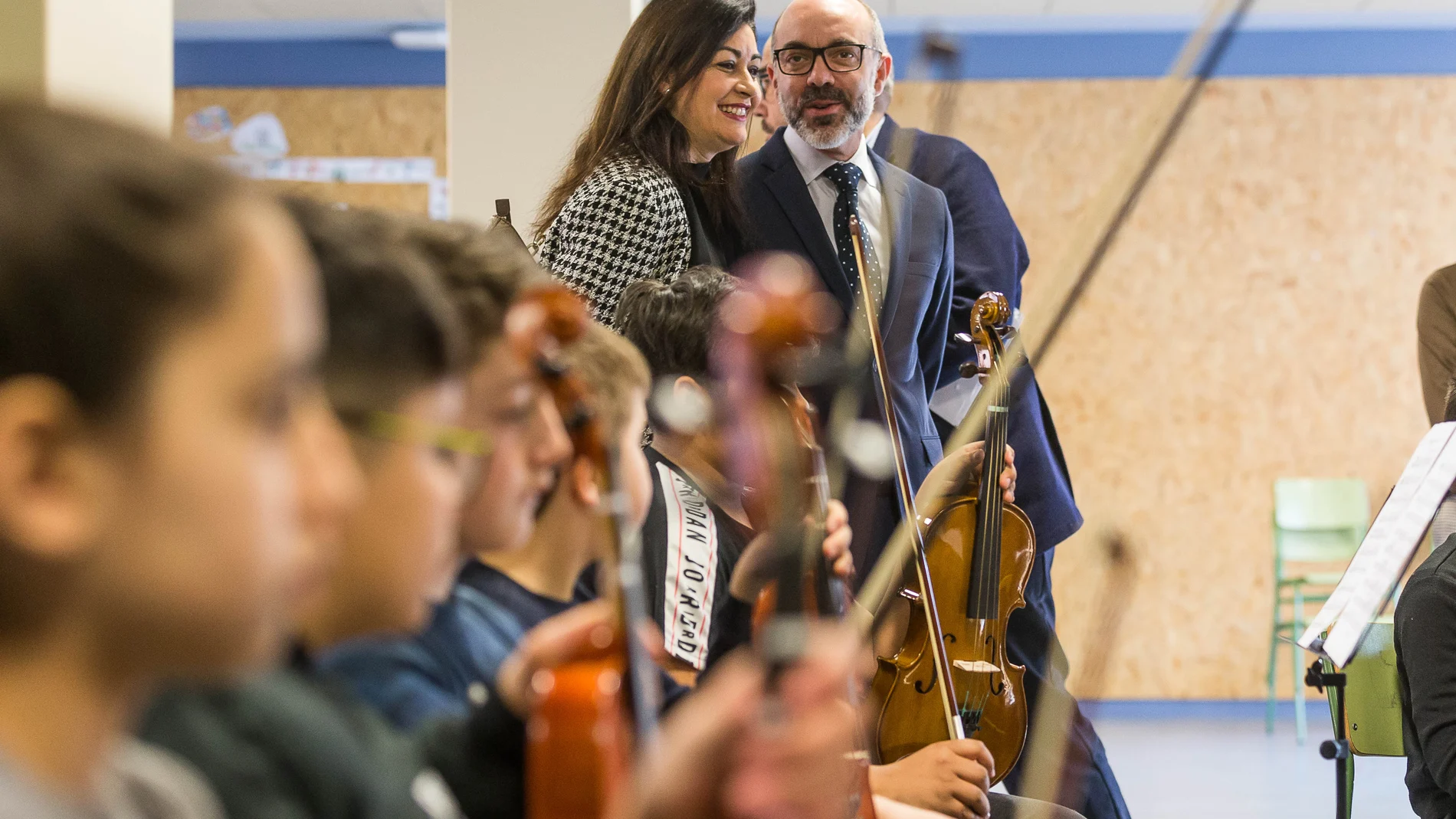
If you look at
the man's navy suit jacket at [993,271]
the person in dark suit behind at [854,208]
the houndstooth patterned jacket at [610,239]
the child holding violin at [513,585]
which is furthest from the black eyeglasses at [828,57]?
the child holding violin at [513,585]

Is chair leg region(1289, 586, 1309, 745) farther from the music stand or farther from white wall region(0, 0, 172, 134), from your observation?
white wall region(0, 0, 172, 134)

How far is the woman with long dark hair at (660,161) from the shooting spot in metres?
1.67

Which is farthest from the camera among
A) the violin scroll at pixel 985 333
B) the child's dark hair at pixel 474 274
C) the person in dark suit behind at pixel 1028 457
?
the person in dark suit behind at pixel 1028 457

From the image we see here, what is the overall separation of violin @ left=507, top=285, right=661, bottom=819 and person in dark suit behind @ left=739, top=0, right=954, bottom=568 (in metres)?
1.25

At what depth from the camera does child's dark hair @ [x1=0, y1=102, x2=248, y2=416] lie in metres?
0.43

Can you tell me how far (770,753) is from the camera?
0.54 meters

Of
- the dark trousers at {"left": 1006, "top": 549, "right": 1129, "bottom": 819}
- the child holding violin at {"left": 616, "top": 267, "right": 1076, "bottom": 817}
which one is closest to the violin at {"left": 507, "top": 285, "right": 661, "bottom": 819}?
the child holding violin at {"left": 616, "top": 267, "right": 1076, "bottom": 817}

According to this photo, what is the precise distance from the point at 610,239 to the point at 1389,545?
1.10 meters

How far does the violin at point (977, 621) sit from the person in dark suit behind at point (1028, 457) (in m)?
0.22

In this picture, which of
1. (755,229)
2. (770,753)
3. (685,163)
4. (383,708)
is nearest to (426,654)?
(383,708)

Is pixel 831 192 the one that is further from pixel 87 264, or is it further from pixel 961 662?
pixel 87 264

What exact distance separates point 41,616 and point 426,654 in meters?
0.49

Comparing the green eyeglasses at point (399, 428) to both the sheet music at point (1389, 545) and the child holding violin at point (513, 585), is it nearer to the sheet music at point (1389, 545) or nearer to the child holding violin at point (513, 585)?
the child holding violin at point (513, 585)

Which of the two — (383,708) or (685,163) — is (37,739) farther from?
(685,163)
